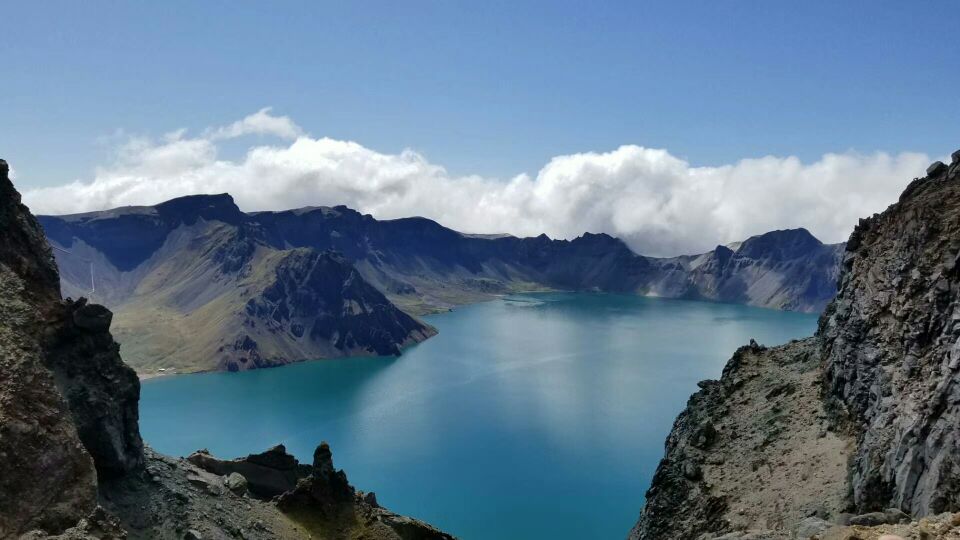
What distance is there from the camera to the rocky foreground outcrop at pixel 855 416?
36594 mm

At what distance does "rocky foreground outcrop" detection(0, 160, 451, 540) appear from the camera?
Answer: 3872 cm

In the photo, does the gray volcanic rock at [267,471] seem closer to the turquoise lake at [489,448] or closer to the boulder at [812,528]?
the turquoise lake at [489,448]

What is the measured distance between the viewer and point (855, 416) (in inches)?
1917

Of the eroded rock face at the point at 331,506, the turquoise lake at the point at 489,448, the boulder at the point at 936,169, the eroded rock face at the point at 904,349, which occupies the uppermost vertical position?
the boulder at the point at 936,169

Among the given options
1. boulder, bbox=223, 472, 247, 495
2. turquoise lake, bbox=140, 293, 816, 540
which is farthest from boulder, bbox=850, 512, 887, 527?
turquoise lake, bbox=140, 293, 816, 540

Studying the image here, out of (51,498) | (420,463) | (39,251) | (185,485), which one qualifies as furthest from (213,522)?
(420,463)

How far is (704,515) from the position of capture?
48.4 metres

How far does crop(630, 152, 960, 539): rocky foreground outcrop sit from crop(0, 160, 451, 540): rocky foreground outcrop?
2607 centimetres

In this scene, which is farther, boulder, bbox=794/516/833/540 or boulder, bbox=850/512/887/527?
boulder, bbox=850/512/887/527

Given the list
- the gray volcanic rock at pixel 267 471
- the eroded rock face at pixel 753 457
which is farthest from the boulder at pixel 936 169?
the gray volcanic rock at pixel 267 471

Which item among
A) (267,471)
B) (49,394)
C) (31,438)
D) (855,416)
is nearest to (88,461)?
(31,438)

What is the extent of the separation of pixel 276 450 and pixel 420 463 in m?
73.9

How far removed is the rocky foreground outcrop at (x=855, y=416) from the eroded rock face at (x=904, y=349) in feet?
0.32

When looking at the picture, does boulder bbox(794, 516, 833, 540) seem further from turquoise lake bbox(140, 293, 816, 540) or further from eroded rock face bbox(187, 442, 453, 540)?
turquoise lake bbox(140, 293, 816, 540)
